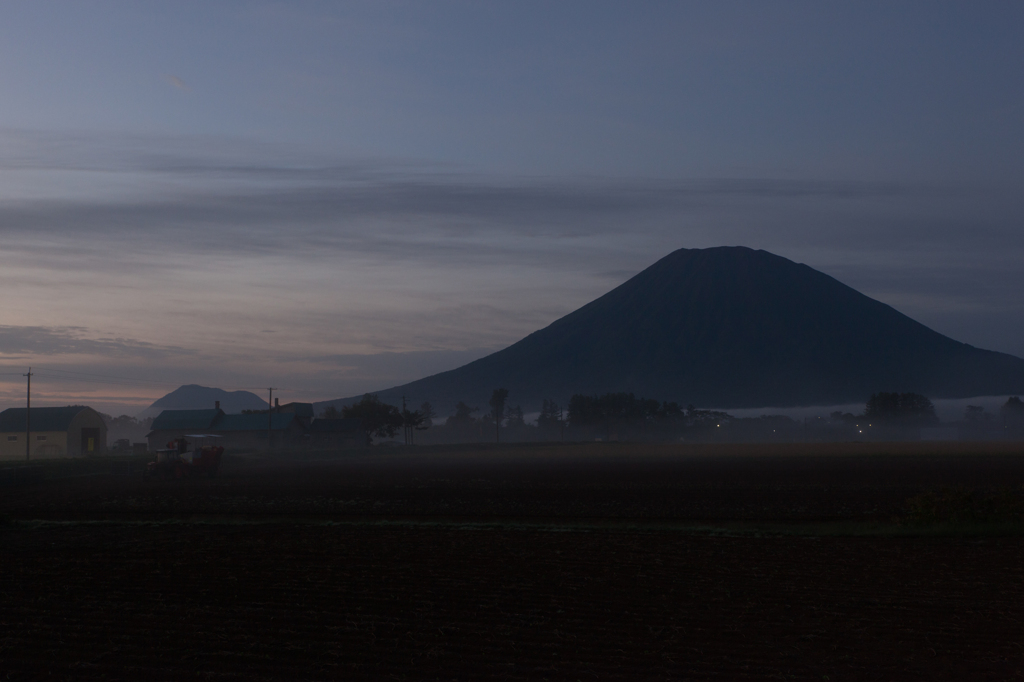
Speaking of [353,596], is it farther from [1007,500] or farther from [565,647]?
[1007,500]

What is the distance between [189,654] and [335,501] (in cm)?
2707

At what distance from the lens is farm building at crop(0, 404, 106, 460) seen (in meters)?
98.2

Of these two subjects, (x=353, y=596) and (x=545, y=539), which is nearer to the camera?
(x=353, y=596)

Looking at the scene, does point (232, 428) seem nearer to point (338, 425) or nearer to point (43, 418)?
point (338, 425)

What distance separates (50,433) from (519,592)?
322ft

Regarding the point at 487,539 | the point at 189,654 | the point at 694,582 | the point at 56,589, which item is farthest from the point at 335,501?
the point at 189,654

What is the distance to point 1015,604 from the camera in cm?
1575

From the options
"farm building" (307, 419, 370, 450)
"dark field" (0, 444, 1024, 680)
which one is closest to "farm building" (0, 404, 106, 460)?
"farm building" (307, 419, 370, 450)

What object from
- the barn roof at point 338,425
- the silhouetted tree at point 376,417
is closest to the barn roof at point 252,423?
the barn roof at point 338,425

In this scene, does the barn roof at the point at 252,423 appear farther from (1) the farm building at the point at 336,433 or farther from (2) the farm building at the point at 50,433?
(2) the farm building at the point at 50,433

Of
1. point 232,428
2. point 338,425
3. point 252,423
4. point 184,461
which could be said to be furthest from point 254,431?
point 184,461

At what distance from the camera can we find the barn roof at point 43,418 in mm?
99875

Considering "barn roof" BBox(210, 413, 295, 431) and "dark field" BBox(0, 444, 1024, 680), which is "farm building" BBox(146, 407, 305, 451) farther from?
"dark field" BBox(0, 444, 1024, 680)

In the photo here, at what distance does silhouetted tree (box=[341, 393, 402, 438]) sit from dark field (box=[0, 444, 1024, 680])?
4380 inches
